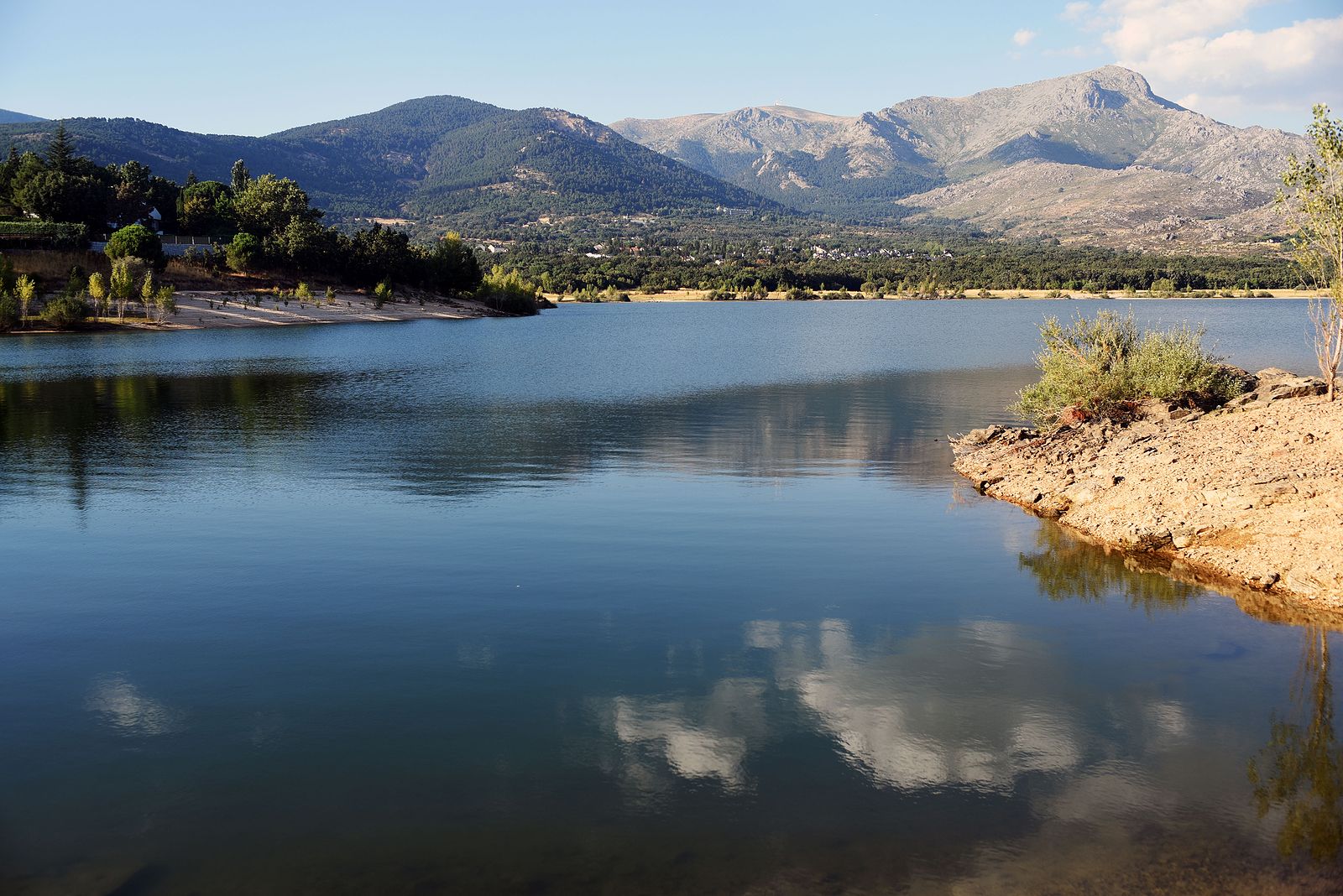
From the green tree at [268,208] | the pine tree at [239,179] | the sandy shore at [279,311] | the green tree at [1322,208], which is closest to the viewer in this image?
the green tree at [1322,208]

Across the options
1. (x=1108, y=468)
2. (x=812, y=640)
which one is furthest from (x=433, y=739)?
(x=1108, y=468)

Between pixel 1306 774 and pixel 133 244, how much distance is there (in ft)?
381

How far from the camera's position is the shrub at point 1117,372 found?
30250 mm

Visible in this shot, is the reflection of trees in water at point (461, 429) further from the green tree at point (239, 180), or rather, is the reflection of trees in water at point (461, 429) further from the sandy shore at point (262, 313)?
the green tree at point (239, 180)

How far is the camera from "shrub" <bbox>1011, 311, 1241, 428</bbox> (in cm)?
3025

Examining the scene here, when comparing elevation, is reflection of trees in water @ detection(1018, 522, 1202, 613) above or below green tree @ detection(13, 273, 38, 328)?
below

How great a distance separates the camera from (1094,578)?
19.2 m

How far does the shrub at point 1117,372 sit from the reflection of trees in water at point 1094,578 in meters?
10.7

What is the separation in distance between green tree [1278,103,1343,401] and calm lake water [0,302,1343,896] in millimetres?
10272

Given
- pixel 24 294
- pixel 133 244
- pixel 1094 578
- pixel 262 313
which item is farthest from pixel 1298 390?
pixel 133 244

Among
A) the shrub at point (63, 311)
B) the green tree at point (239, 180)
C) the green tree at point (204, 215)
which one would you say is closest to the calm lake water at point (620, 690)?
the shrub at point (63, 311)

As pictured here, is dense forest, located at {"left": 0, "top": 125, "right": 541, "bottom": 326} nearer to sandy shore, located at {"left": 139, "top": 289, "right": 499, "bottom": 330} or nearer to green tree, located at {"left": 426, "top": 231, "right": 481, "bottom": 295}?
green tree, located at {"left": 426, "top": 231, "right": 481, "bottom": 295}

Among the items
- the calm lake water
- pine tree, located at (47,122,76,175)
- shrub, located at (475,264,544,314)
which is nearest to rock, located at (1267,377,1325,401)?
the calm lake water

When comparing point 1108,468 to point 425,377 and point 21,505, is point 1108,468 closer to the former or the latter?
point 21,505
